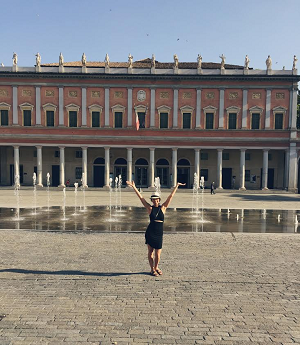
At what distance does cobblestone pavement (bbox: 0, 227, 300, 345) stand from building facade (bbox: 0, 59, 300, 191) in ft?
92.4

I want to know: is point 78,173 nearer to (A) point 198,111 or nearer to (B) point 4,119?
(B) point 4,119

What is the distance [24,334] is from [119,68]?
122ft

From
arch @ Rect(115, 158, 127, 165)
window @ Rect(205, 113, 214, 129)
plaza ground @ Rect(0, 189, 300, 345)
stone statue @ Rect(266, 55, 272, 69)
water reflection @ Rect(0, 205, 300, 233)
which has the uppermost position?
stone statue @ Rect(266, 55, 272, 69)

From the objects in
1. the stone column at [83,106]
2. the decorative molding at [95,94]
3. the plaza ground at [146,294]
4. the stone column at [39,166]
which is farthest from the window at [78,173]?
the plaza ground at [146,294]

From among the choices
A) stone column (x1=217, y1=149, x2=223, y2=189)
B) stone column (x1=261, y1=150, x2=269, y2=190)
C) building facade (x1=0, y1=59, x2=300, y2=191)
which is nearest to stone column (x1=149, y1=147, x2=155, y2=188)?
building facade (x1=0, y1=59, x2=300, y2=191)

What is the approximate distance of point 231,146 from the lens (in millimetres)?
38250

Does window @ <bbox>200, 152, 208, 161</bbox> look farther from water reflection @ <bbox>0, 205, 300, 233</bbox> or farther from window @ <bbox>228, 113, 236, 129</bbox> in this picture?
water reflection @ <bbox>0, 205, 300, 233</bbox>

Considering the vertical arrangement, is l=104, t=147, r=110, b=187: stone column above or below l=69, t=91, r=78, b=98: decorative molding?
below

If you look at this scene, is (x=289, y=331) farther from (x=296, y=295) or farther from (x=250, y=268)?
(x=250, y=268)

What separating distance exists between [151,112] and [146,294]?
33.6m

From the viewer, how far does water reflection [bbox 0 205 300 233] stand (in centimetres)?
1420

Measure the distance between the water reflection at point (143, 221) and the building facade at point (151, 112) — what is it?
18732 mm

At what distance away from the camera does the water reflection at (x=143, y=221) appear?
14195 millimetres

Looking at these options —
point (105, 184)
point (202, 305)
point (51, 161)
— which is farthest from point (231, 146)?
point (202, 305)
